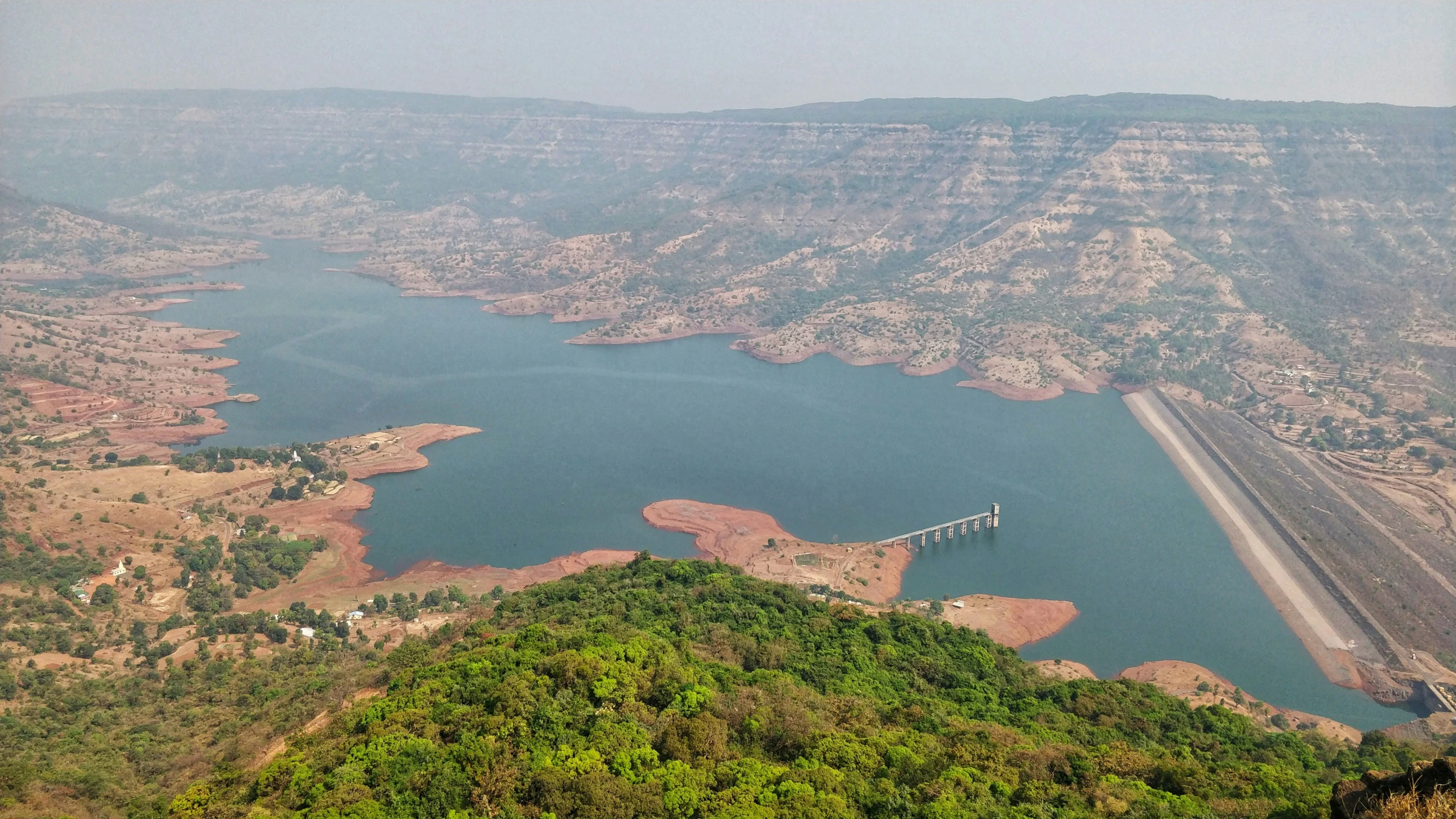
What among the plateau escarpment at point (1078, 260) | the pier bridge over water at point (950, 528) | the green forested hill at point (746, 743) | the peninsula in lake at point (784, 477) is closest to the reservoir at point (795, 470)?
the peninsula in lake at point (784, 477)

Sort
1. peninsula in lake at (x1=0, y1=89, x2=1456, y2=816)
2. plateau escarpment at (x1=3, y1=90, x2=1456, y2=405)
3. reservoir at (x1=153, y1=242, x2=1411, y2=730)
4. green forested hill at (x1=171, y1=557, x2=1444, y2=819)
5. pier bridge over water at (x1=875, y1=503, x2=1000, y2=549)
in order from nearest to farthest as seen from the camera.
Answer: green forested hill at (x1=171, y1=557, x2=1444, y2=819)
peninsula in lake at (x1=0, y1=89, x2=1456, y2=816)
reservoir at (x1=153, y1=242, x2=1411, y2=730)
pier bridge over water at (x1=875, y1=503, x2=1000, y2=549)
plateau escarpment at (x1=3, y1=90, x2=1456, y2=405)

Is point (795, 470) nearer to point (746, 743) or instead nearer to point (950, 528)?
point (950, 528)

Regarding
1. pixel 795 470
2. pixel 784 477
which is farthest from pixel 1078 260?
pixel 784 477

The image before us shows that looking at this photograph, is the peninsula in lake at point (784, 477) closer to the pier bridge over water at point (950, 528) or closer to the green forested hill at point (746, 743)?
the green forested hill at point (746, 743)

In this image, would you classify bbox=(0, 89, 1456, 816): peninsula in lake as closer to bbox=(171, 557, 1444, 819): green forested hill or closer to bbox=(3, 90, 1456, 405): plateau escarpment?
bbox=(171, 557, 1444, 819): green forested hill

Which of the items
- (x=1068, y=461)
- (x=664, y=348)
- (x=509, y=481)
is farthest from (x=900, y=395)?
(x=509, y=481)

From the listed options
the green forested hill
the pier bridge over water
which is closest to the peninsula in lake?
the green forested hill
